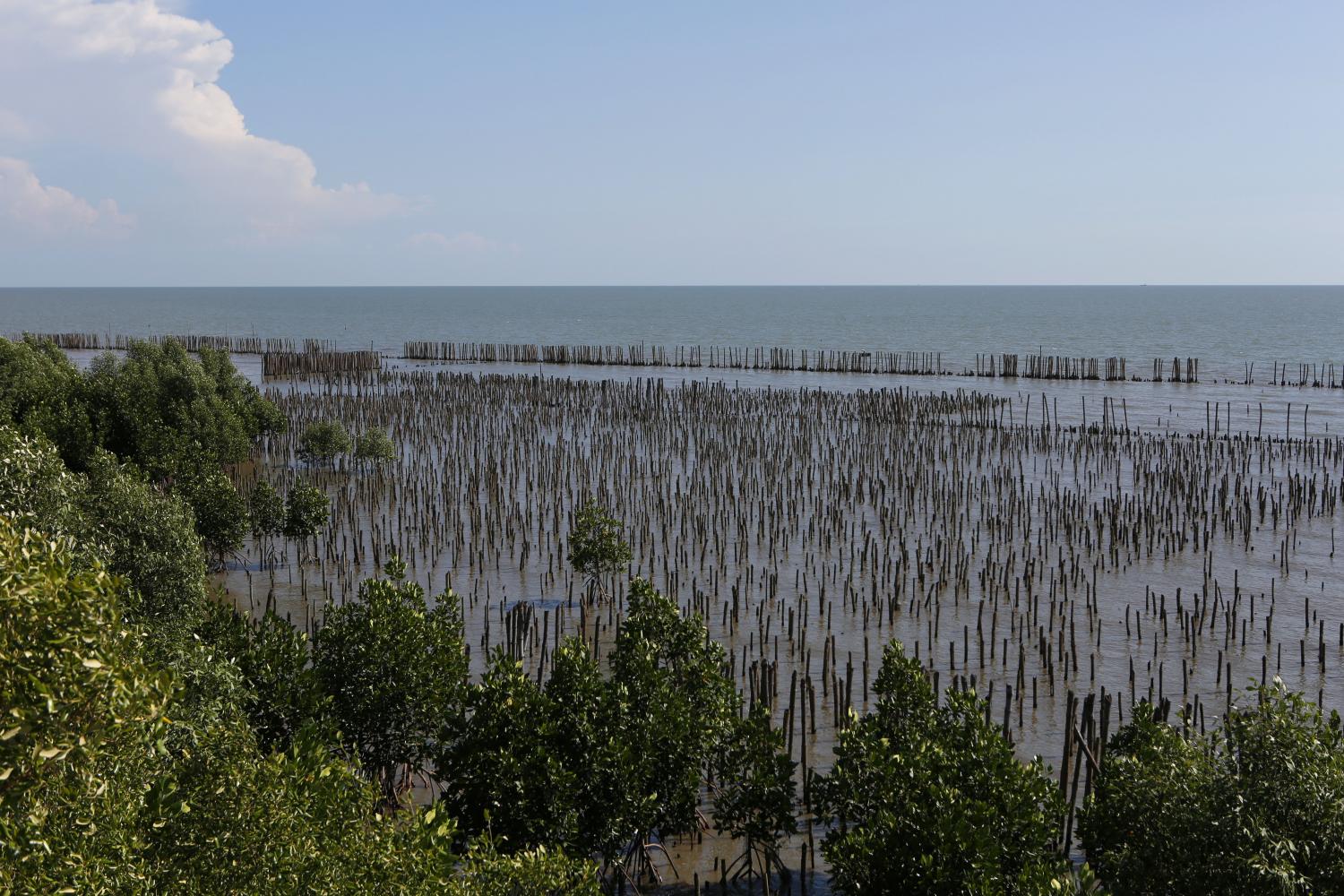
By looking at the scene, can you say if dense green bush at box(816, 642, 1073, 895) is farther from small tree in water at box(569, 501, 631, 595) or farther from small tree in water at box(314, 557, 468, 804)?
small tree in water at box(569, 501, 631, 595)

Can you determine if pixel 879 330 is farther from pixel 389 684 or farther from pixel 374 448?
pixel 389 684

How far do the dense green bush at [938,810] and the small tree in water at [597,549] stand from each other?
10416 millimetres

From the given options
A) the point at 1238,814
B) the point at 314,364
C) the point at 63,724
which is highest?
the point at 314,364

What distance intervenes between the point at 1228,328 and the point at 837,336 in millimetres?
46384

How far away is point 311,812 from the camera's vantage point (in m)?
8.37

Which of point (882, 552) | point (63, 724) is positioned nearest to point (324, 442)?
point (882, 552)

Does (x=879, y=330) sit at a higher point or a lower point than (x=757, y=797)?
higher

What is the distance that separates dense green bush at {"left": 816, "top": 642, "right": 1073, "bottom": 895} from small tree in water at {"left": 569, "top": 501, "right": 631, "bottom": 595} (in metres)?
10.4

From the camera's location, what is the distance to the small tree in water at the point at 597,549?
21688 mm

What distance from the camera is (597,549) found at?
21656 millimetres

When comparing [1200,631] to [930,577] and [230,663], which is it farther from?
[230,663]

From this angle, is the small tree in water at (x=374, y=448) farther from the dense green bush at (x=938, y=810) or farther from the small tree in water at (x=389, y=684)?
the dense green bush at (x=938, y=810)

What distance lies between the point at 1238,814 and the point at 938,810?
2464 millimetres

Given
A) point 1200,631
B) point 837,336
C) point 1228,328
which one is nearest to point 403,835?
point 1200,631
